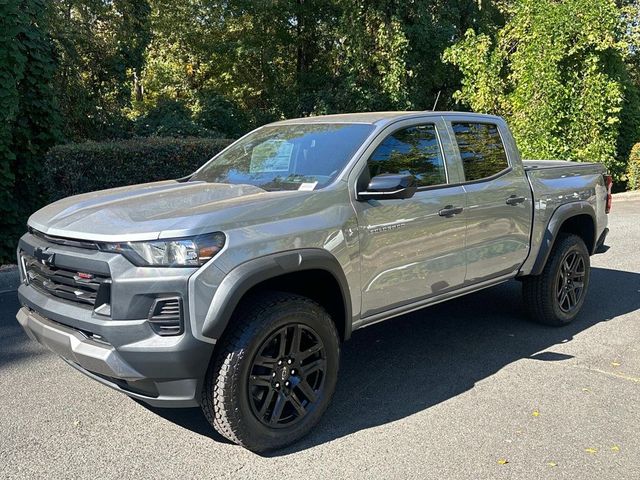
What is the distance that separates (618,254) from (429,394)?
5.55m

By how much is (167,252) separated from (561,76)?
45.8 feet

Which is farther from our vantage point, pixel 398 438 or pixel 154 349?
pixel 398 438

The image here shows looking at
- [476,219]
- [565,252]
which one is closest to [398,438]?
[476,219]

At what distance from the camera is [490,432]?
138 inches

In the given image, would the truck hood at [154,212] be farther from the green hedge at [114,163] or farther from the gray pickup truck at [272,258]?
the green hedge at [114,163]

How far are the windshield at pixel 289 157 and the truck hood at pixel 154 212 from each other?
8.9 inches

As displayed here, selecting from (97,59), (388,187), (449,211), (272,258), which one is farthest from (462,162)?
(97,59)

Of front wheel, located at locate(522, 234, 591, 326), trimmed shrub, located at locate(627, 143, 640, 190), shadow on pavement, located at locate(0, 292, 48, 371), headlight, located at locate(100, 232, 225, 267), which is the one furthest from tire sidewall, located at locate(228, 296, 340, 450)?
trimmed shrub, located at locate(627, 143, 640, 190)

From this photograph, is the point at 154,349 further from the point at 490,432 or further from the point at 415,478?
the point at 490,432

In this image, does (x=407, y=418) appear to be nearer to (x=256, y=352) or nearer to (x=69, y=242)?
(x=256, y=352)

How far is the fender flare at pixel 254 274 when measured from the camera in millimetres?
2955

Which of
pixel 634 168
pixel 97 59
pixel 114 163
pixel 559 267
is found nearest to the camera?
pixel 559 267

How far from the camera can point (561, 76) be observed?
47.9 ft

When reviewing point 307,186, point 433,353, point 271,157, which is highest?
point 271,157
